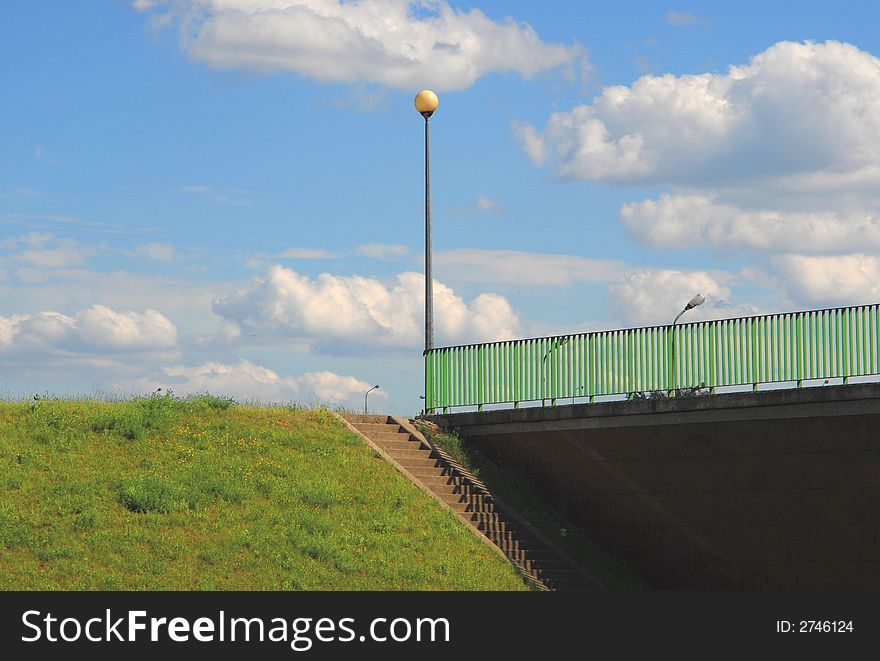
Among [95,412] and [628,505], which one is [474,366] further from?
[95,412]

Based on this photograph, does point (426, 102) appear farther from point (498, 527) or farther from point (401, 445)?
point (498, 527)

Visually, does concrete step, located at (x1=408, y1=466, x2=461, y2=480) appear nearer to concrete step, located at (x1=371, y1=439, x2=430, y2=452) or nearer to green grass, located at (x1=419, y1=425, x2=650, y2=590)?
green grass, located at (x1=419, y1=425, x2=650, y2=590)

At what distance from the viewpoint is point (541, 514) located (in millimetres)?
30359

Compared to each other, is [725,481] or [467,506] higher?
[725,481]

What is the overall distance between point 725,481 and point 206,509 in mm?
9747

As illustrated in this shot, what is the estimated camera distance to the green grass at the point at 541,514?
2902 centimetres

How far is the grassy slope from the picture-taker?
2430 centimetres

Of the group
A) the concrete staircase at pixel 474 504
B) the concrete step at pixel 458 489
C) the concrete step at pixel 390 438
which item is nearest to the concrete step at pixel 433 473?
the concrete staircase at pixel 474 504

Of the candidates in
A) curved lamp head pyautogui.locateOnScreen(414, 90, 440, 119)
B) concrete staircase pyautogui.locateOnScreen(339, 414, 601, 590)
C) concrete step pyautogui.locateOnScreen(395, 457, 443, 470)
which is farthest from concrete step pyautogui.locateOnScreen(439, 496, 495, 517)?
curved lamp head pyautogui.locateOnScreen(414, 90, 440, 119)

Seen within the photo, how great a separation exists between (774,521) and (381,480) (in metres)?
7.65

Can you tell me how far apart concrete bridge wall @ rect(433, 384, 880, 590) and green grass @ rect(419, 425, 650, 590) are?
0.73 feet

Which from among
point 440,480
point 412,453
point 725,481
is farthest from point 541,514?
Answer: point 725,481

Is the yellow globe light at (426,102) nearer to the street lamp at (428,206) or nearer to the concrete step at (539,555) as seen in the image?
the street lamp at (428,206)

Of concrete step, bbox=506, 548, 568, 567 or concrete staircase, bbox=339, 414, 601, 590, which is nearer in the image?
concrete staircase, bbox=339, 414, 601, 590
